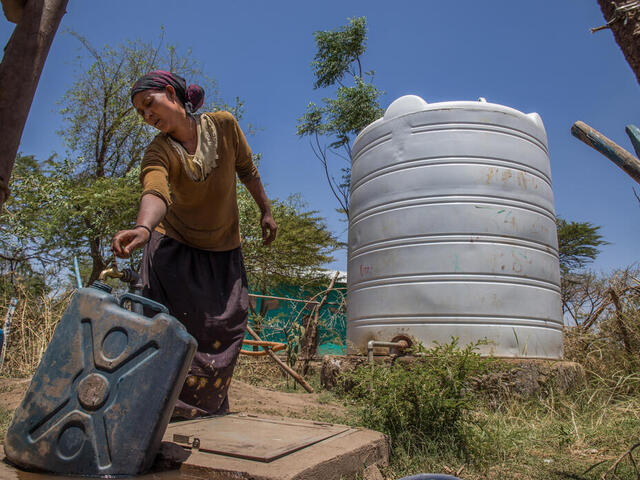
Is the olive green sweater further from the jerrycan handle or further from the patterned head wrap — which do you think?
the jerrycan handle

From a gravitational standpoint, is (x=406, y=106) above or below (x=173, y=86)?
above

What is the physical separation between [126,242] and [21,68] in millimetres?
645

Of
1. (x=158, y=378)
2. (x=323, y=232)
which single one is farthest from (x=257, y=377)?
(x=323, y=232)

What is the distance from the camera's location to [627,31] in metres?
1.99

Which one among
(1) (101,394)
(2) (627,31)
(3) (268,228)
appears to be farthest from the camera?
(3) (268,228)

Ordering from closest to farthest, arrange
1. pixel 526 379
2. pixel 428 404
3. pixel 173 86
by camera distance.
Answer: pixel 428 404
pixel 173 86
pixel 526 379

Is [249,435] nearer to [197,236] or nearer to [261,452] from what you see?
[261,452]

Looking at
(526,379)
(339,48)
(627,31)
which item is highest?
(339,48)

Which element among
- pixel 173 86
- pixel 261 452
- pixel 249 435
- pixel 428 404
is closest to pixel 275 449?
pixel 261 452

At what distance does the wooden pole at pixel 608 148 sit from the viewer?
1.56 metres

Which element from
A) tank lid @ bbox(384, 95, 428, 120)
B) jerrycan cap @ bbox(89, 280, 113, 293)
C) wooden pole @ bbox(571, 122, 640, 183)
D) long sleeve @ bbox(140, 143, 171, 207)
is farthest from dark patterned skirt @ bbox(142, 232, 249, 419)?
tank lid @ bbox(384, 95, 428, 120)

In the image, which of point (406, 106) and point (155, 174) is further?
point (406, 106)

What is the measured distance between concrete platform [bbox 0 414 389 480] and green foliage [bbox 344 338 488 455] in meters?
0.22

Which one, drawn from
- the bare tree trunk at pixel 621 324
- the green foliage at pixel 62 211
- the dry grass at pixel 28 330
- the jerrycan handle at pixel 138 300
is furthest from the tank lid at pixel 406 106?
the green foliage at pixel 62 211
